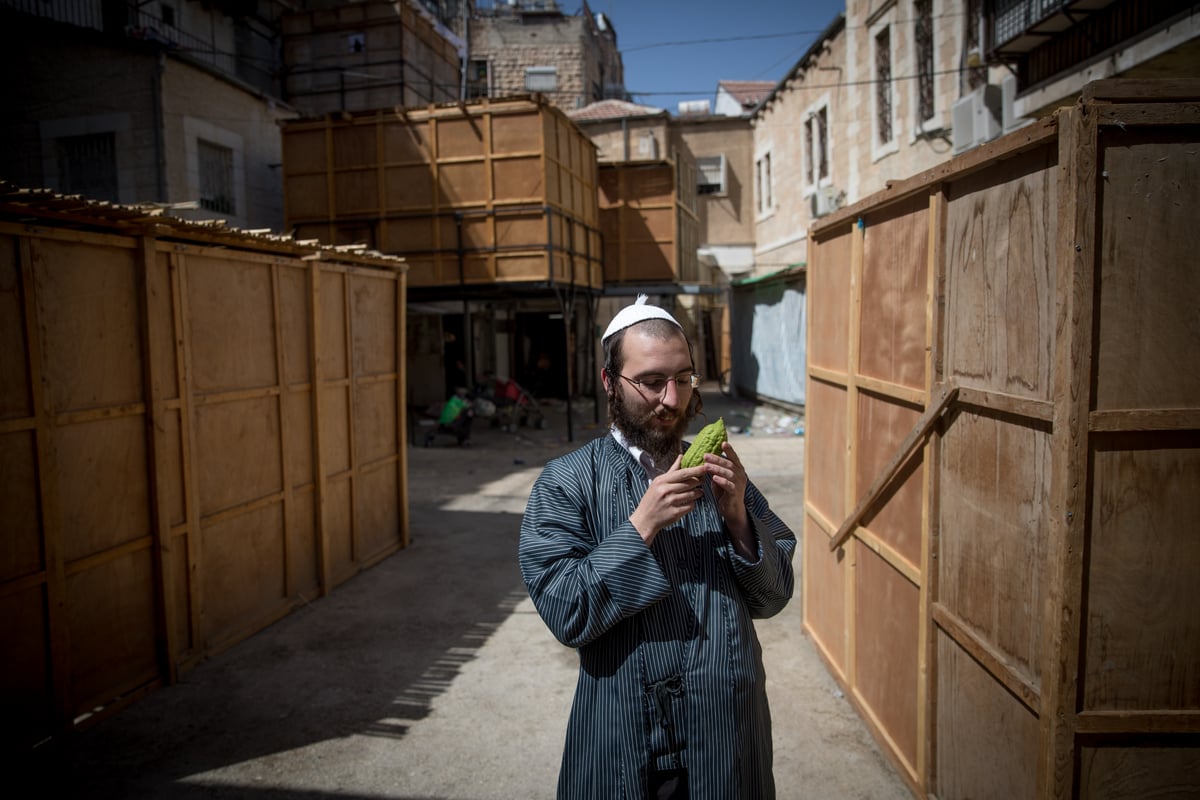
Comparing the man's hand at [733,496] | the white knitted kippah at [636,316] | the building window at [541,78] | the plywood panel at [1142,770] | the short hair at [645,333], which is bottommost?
the plywood panel at [1142,770]

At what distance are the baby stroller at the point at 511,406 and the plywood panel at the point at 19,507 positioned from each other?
11.3 m

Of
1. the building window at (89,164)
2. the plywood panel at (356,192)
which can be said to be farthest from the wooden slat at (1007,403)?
the building window at (89,164)

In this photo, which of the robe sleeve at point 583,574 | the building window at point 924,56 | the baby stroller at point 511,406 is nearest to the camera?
the robe sleeve at point 583,574

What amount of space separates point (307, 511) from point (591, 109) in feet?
77.7

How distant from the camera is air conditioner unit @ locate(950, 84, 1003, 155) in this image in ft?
35.3

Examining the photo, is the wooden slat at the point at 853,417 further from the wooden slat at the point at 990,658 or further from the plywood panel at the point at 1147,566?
the plywood panel at the point at 1147,566

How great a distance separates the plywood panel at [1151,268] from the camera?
206 cm

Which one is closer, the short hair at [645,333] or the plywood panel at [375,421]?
the short hair at [645,333]

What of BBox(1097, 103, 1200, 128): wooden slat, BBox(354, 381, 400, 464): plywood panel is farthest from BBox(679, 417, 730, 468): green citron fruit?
BBox(354, 381, 400, 464): plywood panel

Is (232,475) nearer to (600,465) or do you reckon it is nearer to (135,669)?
(135,669)

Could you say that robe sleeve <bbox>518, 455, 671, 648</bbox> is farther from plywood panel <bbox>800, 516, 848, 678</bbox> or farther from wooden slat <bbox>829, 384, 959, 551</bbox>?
plywood panel <bbox>800, 516, 848, 678</bbox>

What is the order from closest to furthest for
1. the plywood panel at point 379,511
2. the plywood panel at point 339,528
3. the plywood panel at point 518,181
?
the plywood panel at point 339,528 → the plywood panel at point 379,511 → the plywood panel at point 518,181

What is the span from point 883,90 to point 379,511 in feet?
45.2

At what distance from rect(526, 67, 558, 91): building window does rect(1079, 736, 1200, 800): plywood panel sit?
31.3 m
